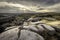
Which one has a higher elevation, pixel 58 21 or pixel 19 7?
pixel 19 7

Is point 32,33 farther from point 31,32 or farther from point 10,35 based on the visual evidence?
point 10,35

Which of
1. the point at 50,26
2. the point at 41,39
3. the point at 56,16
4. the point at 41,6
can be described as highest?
the point at 41,6

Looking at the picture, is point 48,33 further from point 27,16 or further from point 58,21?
point 27,16

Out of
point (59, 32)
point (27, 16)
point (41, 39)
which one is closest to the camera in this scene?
point (41, 39)

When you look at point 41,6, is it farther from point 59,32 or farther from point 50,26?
point 59,32

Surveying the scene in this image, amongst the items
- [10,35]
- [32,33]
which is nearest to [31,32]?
[32,33]

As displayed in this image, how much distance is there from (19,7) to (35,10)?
25 centimetres

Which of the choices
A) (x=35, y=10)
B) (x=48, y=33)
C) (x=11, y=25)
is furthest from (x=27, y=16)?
(x=48, y=33)

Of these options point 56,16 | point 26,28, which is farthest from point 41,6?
point 26,28

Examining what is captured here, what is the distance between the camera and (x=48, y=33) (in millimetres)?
1671

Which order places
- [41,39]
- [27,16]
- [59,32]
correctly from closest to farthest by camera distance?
[41,39] → [59,32] → [27,16]

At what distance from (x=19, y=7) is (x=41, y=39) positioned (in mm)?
604

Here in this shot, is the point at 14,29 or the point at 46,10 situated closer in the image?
the point at 14,29

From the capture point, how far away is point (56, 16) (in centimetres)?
184
